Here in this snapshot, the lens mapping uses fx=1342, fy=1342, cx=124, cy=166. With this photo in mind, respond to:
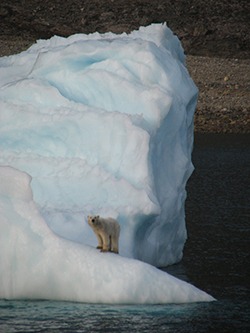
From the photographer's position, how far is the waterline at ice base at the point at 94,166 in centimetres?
1280

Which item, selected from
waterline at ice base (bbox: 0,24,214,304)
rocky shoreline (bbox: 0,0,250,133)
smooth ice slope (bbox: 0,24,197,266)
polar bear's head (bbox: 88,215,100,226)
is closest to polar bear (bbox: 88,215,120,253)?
polar bear's head (bbox: 88,215,100,226)

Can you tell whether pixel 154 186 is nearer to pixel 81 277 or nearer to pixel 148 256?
pixel 148 256

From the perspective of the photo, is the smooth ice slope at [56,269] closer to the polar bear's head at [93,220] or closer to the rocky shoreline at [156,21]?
the polar bear's head at [93,220]

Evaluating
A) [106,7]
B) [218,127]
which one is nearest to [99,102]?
[218,127]

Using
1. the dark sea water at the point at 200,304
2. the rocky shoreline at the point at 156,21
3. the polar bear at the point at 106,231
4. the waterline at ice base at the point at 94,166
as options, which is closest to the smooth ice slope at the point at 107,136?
the waterline at ice base at the point at 94,166

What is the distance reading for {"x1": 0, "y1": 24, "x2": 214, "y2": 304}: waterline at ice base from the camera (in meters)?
12.8

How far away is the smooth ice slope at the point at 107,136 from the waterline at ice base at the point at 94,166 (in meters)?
0.01

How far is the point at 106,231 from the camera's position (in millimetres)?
13125

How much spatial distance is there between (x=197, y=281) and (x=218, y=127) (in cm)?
2054

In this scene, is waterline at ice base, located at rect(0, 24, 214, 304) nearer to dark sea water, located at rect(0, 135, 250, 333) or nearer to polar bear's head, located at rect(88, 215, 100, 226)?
dark sea water, located at rect(0, 135, 250, 333)

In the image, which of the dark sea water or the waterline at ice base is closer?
the dark sea water

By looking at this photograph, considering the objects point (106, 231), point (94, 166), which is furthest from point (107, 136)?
point (106, 231)

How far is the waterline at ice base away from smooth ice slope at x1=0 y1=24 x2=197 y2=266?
0.01 meters

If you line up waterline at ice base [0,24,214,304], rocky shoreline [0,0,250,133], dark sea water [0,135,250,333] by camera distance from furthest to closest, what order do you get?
rocky shoreline [0,0,250,133], waterline at ice base [0,24,214,304], dark sea water [0,135,250,333]
